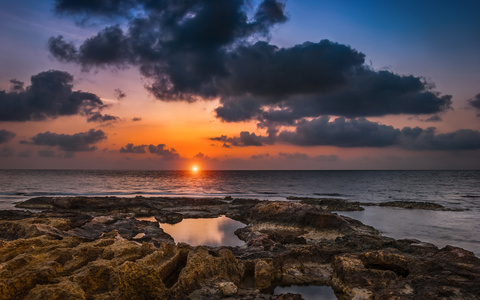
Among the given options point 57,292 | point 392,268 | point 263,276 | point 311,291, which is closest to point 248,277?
point 263,276

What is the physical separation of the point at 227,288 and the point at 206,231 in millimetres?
15670

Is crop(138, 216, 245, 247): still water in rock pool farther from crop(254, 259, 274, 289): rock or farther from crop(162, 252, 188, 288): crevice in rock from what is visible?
crop(254, 259, 274, 289): rock

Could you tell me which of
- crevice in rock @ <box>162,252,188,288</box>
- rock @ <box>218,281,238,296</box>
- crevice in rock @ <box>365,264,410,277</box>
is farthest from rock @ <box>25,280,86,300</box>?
crevice in rock @ <box>365,264,410,277</box>

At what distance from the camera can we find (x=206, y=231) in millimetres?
25734

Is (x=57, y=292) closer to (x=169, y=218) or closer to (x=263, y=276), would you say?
(x=263, y=276)

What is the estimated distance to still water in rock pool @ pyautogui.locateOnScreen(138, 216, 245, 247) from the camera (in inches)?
858

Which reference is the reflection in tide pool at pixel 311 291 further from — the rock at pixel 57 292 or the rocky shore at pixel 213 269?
the rock at pixel 57 292

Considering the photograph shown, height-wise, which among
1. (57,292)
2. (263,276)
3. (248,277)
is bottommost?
(248,277)

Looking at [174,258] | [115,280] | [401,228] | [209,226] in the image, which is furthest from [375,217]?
[115,280]

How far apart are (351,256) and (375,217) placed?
25.9 metres

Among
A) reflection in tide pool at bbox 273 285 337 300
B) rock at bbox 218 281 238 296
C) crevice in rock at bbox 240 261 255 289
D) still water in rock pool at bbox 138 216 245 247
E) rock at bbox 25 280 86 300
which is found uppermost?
rock at bbox 25 280 86 300

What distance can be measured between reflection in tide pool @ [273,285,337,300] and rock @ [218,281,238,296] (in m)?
1.96

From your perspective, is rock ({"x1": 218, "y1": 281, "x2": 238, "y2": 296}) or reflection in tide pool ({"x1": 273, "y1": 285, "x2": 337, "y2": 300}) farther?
reflection in tide pool ({"x1": 273, "y1": 285, "x2": 337, "y2": 300})

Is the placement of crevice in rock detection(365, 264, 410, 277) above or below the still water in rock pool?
above
